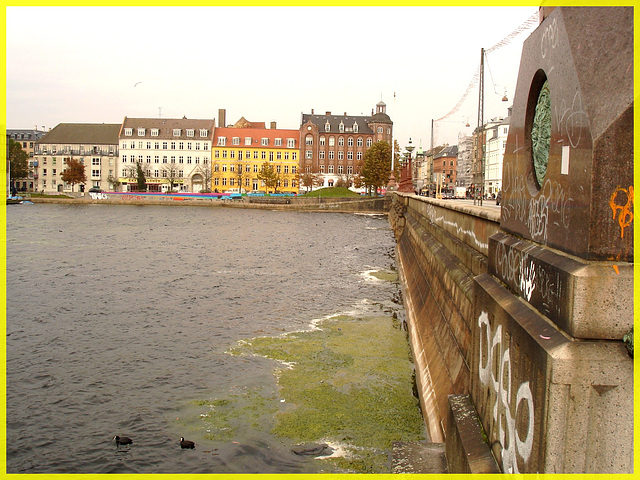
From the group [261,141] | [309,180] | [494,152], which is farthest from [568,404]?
[261,141]

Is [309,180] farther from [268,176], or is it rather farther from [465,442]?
[465,442]

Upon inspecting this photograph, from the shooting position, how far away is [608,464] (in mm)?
3791

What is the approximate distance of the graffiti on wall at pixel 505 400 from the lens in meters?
4.55

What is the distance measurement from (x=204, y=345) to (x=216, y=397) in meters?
4.59

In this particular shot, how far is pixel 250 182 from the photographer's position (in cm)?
14062

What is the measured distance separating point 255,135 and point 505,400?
5488 inches

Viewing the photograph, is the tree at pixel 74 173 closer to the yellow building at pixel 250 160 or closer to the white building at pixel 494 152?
the yellow building at pixel 250 160

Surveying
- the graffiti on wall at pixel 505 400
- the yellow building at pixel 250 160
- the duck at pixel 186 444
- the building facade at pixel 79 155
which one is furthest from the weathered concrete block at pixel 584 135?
the building facade at pixel 79 155

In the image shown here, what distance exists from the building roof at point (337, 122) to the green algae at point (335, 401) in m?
136

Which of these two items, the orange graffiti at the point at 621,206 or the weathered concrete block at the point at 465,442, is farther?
the weathered concrete block at the point at 465,442

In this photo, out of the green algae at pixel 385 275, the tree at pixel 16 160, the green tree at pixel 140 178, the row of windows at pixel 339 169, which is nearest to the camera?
the green algae at pixel 385 275

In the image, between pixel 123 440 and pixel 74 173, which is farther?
pixel 74 173

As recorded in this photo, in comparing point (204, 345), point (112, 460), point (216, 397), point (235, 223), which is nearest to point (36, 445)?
point (112, 460)

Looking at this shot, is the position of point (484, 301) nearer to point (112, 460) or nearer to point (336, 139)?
point (112, 460)
